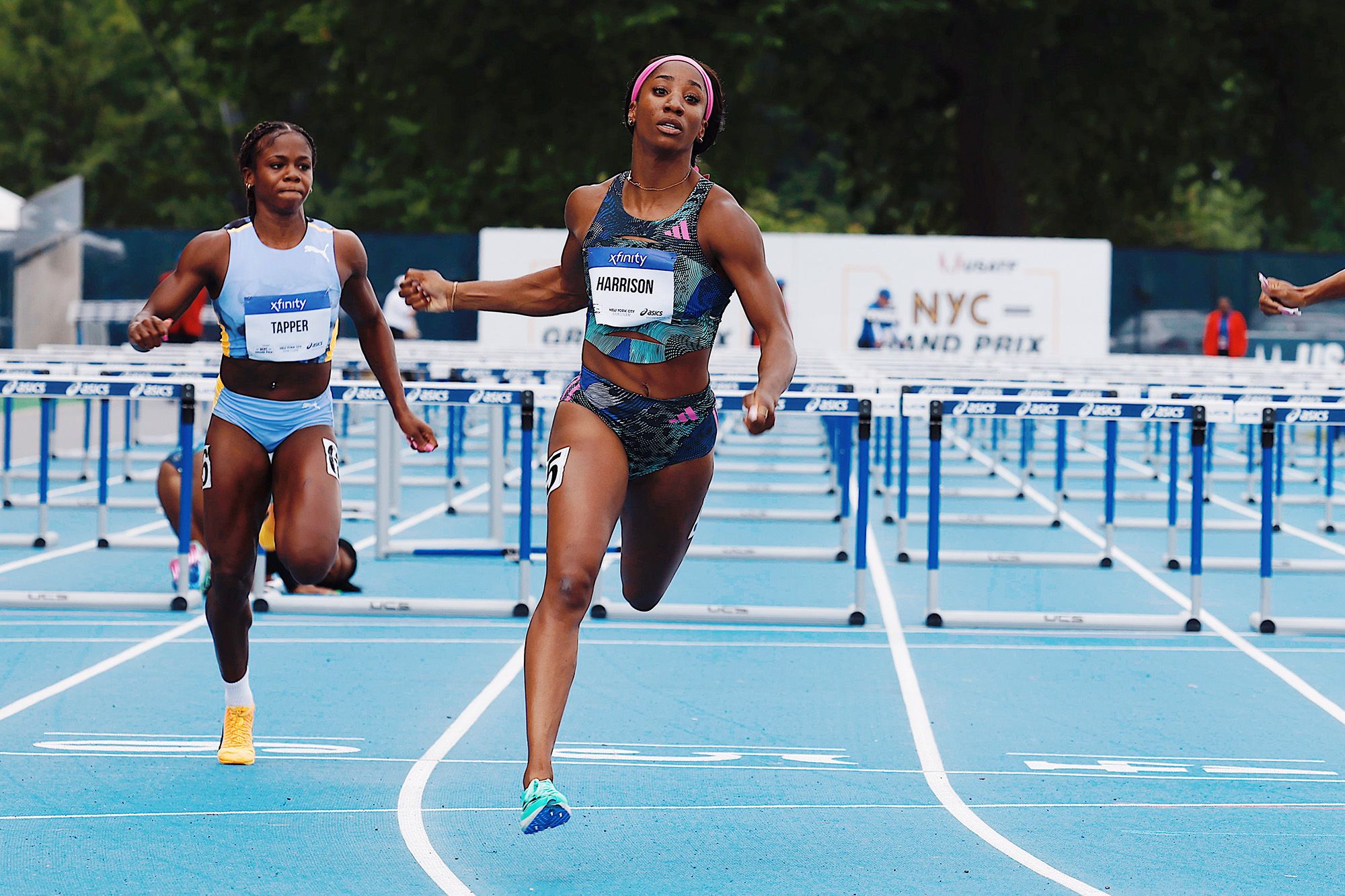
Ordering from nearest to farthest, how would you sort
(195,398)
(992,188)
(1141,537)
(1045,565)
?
1. (195,398)
2. (1045,565)
3. (1141,537)
4. (992,188)

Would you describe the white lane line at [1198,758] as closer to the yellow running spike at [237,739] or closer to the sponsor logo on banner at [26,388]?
the yellow running spike at [237,739]

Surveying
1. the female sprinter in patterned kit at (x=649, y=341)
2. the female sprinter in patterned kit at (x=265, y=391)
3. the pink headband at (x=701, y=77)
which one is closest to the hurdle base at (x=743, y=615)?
the female sprinter in patterned kit at (x=265, y=391)

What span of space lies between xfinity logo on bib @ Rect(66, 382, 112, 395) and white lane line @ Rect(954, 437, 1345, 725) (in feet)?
18.5

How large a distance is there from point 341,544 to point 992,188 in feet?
80.2

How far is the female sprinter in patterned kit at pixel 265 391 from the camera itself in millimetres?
6023

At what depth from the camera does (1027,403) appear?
9766 millimetres

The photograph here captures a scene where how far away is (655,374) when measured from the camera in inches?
205

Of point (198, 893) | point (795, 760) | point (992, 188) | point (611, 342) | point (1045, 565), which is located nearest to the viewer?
point (198, 893)

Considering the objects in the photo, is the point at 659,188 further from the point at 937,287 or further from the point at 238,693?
the point at 937,287

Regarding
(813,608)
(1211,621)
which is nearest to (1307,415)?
(1211,621)

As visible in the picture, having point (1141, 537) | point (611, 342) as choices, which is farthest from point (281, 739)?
point (1141, 537)

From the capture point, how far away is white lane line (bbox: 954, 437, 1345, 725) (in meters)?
7.82

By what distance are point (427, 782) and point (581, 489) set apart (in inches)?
54.4

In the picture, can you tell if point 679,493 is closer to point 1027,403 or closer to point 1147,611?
point 1027,403
